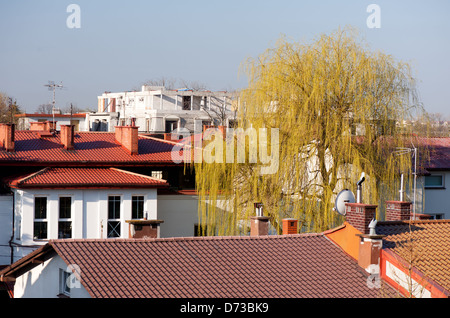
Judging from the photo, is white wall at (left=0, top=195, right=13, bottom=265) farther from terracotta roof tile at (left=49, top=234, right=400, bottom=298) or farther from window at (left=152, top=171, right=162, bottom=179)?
terracotta roof tile at (left=49, top=234, right=400, bottom=298)

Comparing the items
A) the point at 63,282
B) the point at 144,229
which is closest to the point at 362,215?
the point at 144,229

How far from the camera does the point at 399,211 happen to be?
821 inches

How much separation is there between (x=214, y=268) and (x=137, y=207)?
13360 millimetres

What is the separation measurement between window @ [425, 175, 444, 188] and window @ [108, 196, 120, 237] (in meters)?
15.1

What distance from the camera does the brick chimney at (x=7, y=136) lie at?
98.0ft

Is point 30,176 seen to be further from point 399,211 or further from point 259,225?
point 399,211

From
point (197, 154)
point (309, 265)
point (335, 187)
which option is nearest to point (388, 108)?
point (335, 187)

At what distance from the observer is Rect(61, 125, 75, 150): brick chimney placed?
3123cm

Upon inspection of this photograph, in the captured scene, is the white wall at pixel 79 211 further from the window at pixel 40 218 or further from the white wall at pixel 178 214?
the white wall at pixel 178 214

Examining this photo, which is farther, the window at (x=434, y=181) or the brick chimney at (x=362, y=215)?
the window at (x=434, y=181)

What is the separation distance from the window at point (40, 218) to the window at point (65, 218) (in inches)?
22.7

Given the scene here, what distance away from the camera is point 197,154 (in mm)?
30156

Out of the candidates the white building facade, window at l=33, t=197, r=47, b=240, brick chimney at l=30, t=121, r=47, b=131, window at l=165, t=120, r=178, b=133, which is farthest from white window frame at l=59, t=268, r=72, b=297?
window at l=165, t=120, r=178, b=133

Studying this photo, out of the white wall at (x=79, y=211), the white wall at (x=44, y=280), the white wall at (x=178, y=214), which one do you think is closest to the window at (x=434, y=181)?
the white wall at (x=178, y=214)
